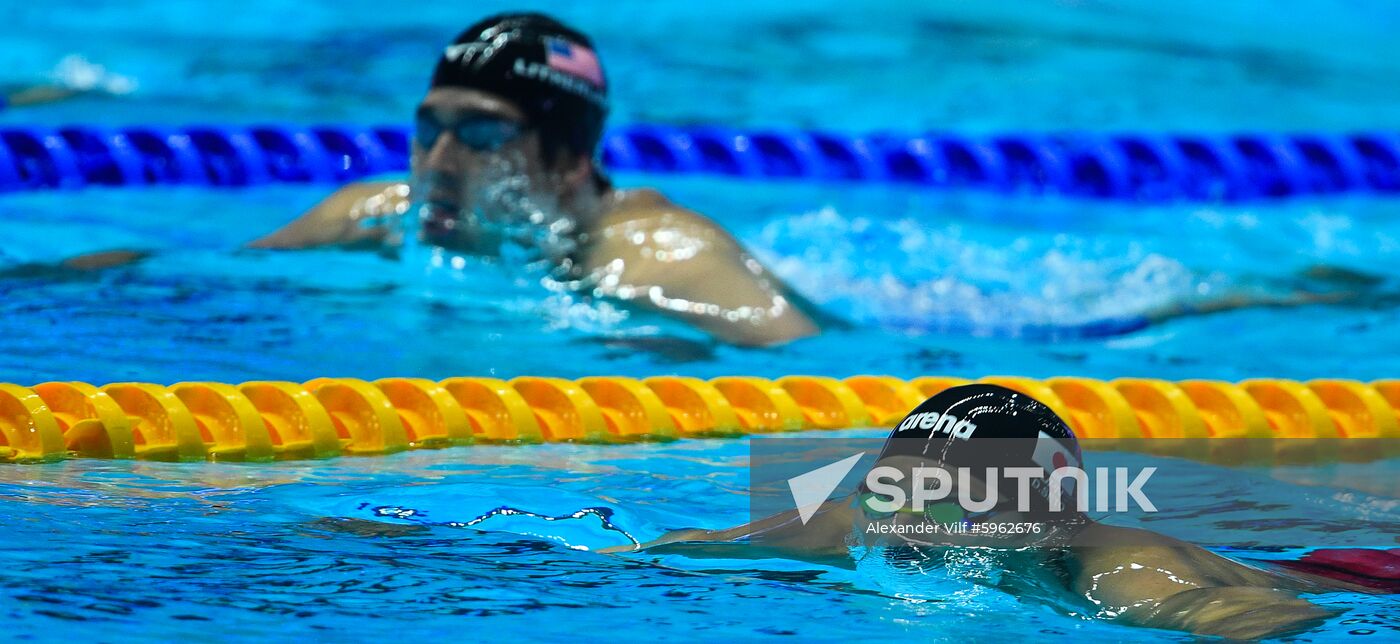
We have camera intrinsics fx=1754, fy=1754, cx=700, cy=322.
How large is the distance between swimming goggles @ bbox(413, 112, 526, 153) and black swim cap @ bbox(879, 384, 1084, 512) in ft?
6.66

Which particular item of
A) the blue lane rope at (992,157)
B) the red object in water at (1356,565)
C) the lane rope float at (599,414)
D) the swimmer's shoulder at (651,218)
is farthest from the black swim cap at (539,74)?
the blue lane rope at (992,157)

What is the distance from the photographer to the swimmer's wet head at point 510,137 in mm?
4148

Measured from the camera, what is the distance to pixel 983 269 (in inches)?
227

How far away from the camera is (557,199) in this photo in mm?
4309

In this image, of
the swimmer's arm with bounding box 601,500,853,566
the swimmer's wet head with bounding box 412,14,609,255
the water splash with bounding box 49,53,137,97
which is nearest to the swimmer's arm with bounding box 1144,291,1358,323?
the swimmer's wet head with bounding box 412,14,609,255

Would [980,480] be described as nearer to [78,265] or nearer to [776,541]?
[776,541]

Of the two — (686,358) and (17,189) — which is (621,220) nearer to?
(686,358)

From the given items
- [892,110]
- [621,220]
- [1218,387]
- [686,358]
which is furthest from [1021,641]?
[892,110]

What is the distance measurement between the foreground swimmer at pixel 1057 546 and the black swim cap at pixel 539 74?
6.65 feet

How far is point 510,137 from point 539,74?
17 cm

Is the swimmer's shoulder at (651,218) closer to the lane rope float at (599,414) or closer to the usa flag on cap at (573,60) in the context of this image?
the usa flag on cap at (573,60)

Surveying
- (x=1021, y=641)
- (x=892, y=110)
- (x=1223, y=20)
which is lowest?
(x=1021, y=641)

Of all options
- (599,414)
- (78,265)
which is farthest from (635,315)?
(78,265)

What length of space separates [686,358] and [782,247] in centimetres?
190
